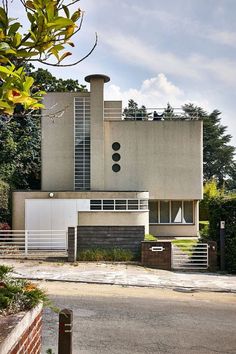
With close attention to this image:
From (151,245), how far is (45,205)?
20.5ft

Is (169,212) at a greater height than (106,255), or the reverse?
(169,212)

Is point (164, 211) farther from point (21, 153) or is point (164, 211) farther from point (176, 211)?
point (21, 153)

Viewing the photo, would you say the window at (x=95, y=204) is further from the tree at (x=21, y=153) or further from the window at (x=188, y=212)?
the tree at (x=21, y=153)

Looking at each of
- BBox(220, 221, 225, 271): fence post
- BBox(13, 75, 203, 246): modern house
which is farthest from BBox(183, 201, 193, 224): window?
BBox(220, 221, 225, 271): fence post

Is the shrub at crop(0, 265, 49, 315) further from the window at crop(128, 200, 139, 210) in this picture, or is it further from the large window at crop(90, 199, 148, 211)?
the window at crop(128, 200, 139, 210)

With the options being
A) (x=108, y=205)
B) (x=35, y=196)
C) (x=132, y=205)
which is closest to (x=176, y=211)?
(x=132, y=205)

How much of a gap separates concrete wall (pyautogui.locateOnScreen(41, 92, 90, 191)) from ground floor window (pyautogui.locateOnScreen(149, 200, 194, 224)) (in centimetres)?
525

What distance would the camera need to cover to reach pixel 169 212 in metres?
26.1

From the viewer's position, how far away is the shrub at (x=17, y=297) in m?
3.72

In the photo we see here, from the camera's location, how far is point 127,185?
24906 mm

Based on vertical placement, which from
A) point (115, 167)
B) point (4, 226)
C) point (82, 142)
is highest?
point (82, 142)

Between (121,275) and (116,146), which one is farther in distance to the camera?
(116,146)

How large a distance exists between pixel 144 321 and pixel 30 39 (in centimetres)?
763

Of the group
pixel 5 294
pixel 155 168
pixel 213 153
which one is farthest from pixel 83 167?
pixel 213 153
